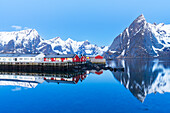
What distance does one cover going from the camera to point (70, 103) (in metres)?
27.2

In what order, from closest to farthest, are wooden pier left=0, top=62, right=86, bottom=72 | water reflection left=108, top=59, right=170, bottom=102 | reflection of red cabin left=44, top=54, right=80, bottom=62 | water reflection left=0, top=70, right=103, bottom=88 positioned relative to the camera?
water reflection left=108, top=59, right=170, bottom=102 < water reflection left=0, top=70, right=103, bottom=88 < wooden pier left=0, top=62, right=86, bottom=72 < reflection of red cabin left=44, top=54, right=80, bottom=62

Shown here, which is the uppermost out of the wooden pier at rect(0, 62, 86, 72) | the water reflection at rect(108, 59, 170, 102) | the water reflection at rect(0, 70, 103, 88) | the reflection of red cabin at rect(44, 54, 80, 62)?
the reflection of red cabin at rect(44, 54, 80, 62)

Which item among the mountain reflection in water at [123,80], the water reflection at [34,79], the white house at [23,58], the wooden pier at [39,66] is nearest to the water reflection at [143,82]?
the mountain reflection in water at [123,80]

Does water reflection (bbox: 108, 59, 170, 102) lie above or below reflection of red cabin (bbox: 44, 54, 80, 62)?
below

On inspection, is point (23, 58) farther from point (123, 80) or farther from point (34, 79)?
point (123, 80)

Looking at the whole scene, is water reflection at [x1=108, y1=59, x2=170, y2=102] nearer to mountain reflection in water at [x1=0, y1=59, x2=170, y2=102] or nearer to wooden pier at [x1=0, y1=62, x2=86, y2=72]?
mountain reflection in water at [x1=0, y1=59, x2=170, y2=102]

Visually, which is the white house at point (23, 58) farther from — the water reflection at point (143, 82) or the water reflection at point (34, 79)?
the water reflection at point (143, 82)

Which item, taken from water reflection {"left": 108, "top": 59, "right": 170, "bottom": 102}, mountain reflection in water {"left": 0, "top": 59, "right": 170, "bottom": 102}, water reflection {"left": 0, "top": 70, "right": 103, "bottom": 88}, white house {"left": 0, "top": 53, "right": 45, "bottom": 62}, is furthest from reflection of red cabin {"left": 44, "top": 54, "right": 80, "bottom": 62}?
water reflection {"left": 108, "top": 59, "right": 170, "bottom": 102}

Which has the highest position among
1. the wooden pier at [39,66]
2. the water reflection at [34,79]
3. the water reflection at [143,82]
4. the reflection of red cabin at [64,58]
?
the reflection of red cabin at [64,58]

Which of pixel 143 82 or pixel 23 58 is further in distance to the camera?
pixel 23 58

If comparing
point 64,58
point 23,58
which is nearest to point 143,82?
point 64,58

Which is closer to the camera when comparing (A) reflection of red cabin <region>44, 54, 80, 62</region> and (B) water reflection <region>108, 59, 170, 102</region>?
(B) water reflection <region>108, 59, 170, 102</region>

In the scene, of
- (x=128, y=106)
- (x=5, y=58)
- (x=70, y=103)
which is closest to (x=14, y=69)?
(x=5, y=58)

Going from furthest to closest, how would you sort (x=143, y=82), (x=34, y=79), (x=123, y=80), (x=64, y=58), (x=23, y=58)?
(x=23, y=58), (x=64, y=58), (x=34, y=79), (x=123, y=80), (x=143, y=82)
